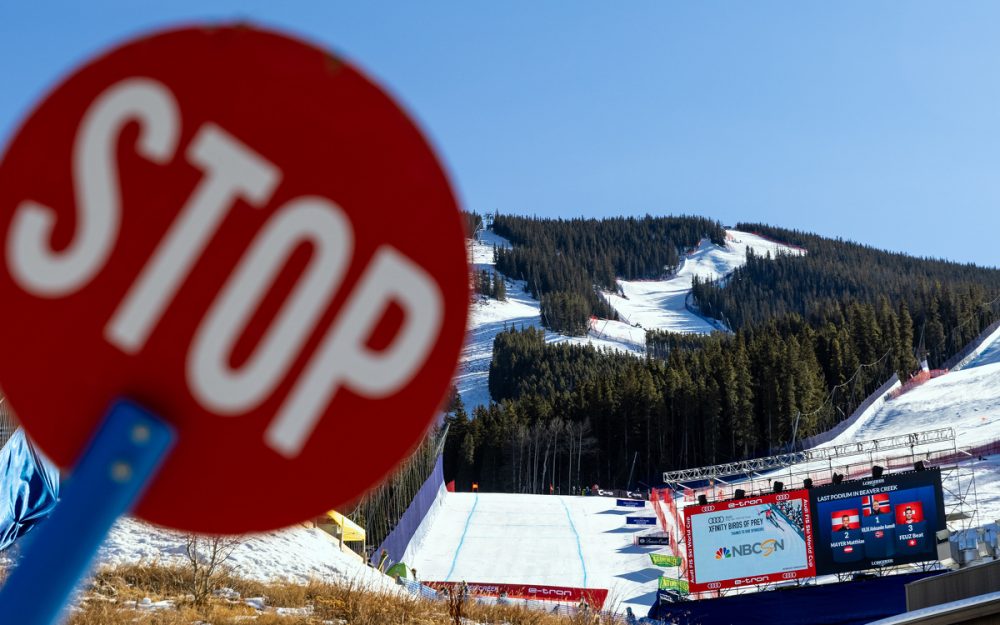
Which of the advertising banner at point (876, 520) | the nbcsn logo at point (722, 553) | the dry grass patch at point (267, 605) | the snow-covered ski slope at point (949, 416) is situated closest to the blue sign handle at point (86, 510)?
the dry grass patch at point (267, 605)

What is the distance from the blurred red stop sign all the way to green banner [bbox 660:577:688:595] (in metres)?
29.0

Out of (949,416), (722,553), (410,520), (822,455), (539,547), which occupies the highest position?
(949,416)

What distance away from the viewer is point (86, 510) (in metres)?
0.91

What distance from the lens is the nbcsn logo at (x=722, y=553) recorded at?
970 inches

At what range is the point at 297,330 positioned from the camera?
3.36ft

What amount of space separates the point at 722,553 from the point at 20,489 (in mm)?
19898

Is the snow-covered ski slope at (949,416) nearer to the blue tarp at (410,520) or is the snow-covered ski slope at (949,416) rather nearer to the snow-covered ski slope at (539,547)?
the snow-covered ski slope at (539,547)

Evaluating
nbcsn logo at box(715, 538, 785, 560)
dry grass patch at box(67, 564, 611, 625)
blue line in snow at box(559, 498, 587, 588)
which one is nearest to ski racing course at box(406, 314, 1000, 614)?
blue line in snow at box(559, 498, 587, 588)

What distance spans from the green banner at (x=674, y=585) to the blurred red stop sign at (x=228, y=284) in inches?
1142

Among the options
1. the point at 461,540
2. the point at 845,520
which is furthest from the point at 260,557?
the point at 461,540

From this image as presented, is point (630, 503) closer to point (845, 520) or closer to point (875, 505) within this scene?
point (845, 520)

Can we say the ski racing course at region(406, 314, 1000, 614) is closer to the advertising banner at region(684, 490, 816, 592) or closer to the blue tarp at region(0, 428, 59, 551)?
the advertising banner at region(684, 490, 816, 592)

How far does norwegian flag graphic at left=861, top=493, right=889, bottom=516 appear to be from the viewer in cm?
2377

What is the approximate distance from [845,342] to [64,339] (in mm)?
92656
